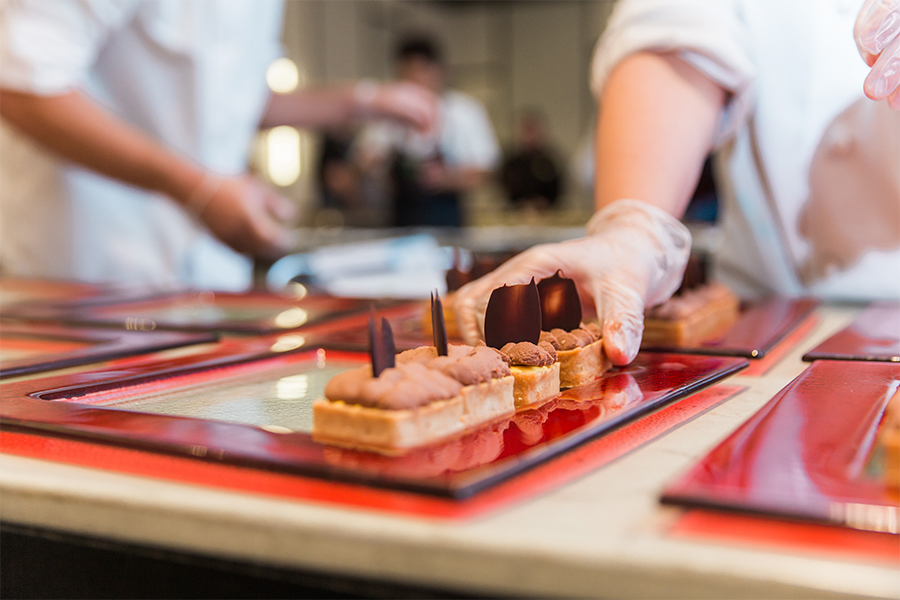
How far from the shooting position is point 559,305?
36.6 inches

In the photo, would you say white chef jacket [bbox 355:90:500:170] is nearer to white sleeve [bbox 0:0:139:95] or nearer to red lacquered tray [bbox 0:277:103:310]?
white sleeve [bbox 0:0:139:95]

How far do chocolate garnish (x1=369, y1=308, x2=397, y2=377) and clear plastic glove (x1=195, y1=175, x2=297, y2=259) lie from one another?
1556 millimetres

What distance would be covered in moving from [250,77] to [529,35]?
8863 millimetres

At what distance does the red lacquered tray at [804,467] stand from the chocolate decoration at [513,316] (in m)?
0.24

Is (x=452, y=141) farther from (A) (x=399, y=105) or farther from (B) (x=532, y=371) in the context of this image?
(B) (x=532, y=371)

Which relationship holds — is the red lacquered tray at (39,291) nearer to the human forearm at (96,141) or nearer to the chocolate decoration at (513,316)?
the human forearm at (96,141)

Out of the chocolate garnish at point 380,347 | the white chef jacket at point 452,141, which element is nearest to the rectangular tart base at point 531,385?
the chocolate garnish at point 380,347

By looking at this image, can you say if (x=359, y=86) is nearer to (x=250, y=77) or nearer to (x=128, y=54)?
(x=250, y=77)

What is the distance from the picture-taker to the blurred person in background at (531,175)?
888cm

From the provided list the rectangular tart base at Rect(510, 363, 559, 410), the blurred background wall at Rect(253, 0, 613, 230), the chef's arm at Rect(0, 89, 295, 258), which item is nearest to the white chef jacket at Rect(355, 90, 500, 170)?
the blurred background wall at Rect(253, 0, 613, 230)

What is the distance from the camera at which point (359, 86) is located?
302 cm

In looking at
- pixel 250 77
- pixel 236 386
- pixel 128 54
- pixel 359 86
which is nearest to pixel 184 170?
pixel 128 54

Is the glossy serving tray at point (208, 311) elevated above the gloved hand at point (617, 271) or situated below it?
below

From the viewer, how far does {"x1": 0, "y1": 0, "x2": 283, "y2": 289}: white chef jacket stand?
2383 millimetres
